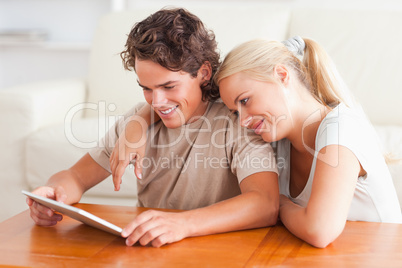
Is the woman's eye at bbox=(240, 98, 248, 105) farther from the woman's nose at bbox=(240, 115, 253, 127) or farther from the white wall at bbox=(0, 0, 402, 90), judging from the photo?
the white wall at bbox=(0, 0, 402, 90)

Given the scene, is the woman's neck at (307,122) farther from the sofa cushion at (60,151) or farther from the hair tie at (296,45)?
the sofa cushion at (60,151)

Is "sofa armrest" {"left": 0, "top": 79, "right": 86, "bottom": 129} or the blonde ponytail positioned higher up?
the blonde ponytail

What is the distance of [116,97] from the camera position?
2395mm

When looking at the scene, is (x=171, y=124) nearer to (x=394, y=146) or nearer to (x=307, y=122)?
(x=307, y=122)

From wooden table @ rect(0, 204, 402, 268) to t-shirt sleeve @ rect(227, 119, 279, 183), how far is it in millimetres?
151

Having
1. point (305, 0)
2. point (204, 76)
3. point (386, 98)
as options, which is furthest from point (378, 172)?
point (305, 0)

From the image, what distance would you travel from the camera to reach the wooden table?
859 millimetres

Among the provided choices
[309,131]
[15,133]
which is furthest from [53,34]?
[309,131]

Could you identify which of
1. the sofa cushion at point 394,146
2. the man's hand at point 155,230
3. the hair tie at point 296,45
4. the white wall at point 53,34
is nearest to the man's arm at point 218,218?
the man's hand at point 155,230

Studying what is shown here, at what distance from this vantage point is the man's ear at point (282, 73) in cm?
119

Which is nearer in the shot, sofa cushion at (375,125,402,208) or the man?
the man

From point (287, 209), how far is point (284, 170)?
239 mm

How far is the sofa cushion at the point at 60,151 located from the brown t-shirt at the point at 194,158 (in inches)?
24.3

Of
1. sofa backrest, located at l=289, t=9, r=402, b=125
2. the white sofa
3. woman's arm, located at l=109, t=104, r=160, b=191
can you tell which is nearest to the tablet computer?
woman's arm, located at l=109, t=104, r=160, b=191
